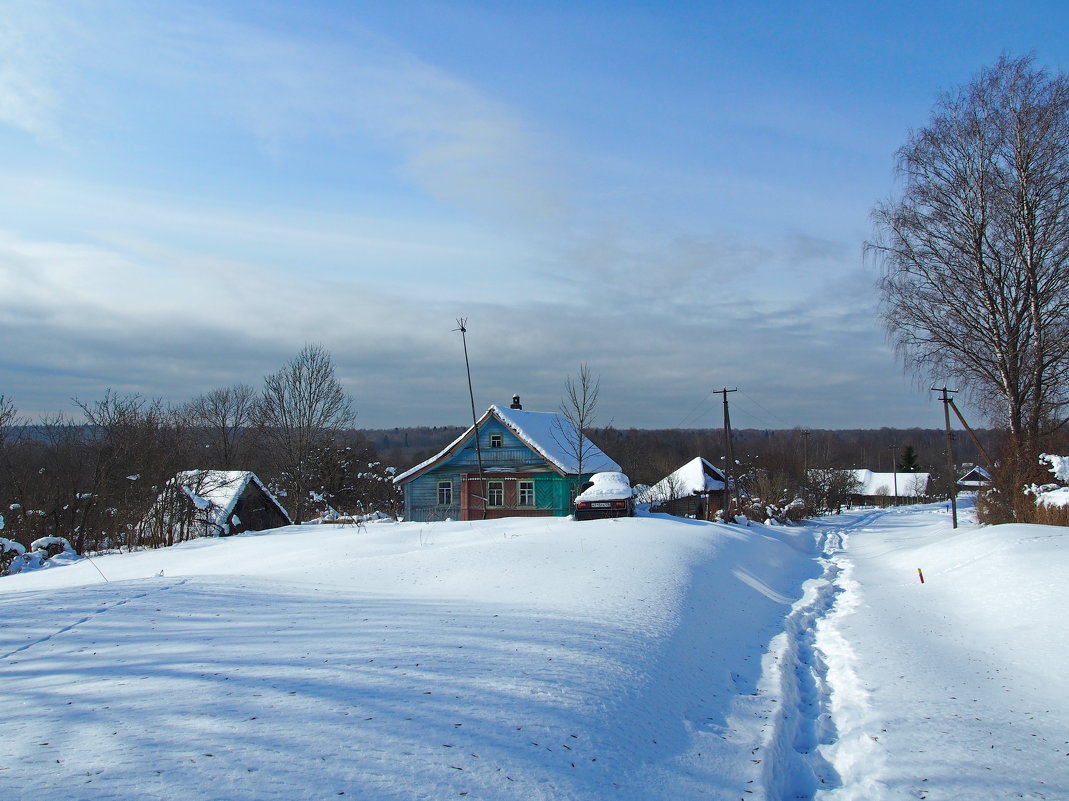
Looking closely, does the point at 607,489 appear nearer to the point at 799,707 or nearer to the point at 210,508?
the point at 210,508

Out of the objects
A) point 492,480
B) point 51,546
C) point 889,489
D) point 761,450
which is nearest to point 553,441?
point 492,480

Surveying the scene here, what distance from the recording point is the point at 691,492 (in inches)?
1847

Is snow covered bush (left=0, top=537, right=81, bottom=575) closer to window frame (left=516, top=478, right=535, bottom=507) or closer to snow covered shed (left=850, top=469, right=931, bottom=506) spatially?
window frame (left=516, top=478, right=535, bottom=507)

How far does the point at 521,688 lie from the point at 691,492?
4282 centimetres

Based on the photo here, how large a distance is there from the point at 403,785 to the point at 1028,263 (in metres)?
21.3

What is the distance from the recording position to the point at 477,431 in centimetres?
3141

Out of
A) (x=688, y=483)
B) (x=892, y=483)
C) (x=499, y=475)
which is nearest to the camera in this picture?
(x=499, y=475)

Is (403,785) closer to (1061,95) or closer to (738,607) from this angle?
(738,607)

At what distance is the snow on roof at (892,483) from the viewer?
89000 mm

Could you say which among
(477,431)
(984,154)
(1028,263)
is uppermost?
(984,154)

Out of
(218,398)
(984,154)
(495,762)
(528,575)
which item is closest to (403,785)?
(495,762)

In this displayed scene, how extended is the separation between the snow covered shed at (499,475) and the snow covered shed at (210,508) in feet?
19.8

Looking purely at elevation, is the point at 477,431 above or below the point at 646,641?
above

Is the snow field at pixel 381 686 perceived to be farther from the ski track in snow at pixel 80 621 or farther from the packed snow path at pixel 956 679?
the packed snow path at pixel 956 679
